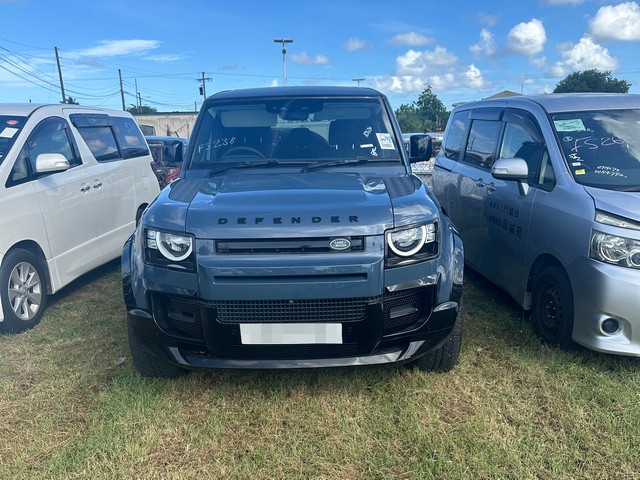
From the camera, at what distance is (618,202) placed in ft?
10.2

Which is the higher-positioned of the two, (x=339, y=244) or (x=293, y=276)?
(x=339, y=244)

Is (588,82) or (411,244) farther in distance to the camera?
(588,82)

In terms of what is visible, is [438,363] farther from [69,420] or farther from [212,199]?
[69,420]

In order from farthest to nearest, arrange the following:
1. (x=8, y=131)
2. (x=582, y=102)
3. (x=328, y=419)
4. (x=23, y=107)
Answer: (x=23, y=107) < (x=8, y=131) < (x=582, y=102) < (x=328, y=419)

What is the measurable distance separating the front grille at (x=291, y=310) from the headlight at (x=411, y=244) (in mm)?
253

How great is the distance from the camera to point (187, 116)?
55281 millimetres

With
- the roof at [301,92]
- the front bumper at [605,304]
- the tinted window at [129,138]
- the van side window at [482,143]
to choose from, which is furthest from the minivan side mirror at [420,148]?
the tinted window at [129,138]

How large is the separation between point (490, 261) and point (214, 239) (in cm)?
298

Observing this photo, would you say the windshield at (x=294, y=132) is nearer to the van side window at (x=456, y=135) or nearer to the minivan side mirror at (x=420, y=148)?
the minivan side mirror at (x=420, y=148)

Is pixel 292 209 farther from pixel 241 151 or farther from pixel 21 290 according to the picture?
pixel 21 290

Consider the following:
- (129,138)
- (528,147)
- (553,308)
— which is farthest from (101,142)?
(553,308)

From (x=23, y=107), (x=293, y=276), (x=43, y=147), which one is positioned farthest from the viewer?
(x=23, y=107)

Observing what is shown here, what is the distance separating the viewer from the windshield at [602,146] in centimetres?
343

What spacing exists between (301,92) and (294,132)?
423 millimetres
